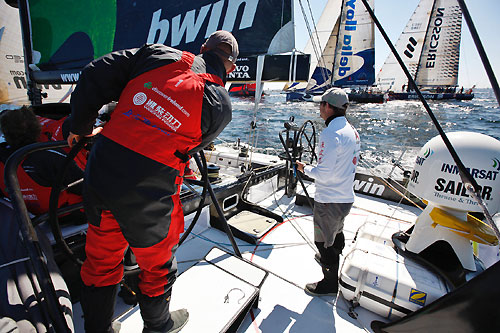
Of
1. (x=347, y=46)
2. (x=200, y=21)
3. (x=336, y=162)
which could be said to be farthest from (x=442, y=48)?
(x=336, y=162)

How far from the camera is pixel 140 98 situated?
0.85 m

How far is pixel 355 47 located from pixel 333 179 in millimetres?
26203

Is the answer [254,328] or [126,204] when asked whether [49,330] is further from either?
[254,328]

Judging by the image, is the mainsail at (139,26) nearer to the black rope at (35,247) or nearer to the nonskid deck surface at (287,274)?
the nonskid deck surface at (287,274)

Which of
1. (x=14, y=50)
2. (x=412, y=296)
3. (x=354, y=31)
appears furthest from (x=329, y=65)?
(x=412, y=296)

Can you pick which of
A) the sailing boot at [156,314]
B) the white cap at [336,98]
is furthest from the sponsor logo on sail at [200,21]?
the sailing boot at [156,314]

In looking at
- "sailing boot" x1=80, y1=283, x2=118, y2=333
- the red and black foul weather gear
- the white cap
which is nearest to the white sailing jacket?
the white cap

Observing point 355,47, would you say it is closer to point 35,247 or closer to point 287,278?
point 287,278

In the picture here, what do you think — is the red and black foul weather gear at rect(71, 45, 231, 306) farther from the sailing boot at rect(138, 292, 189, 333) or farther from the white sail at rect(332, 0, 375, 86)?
the white sail at rect(332, 0, 375, 86)

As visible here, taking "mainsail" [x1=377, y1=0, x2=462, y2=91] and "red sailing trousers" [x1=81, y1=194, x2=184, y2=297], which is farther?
"mainsail" [x1=377, y1=0, x2=462, y2=91]

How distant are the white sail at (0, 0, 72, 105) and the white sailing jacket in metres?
6.23

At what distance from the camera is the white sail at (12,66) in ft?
17.2

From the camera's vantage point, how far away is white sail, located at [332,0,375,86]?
67.5ft

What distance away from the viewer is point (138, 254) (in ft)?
3.11
